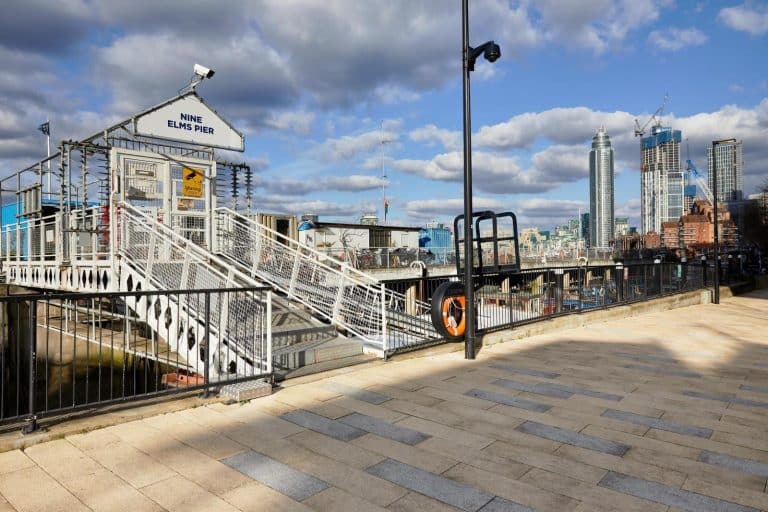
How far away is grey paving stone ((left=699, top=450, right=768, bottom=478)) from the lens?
3.72m

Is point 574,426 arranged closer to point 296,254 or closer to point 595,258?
point 296,254

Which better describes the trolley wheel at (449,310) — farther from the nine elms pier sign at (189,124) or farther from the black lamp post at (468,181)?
the nine elms pier sign at (189,124)

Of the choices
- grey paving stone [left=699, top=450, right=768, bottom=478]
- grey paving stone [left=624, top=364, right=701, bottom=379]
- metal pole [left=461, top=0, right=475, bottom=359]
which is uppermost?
metal pole [left=461, top=0, right=475, bottom=359]

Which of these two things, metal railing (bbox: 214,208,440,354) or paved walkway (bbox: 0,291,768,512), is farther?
metal railing (bbox: 214,208,440,354)

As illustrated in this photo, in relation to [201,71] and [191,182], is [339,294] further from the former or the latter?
[201,71]

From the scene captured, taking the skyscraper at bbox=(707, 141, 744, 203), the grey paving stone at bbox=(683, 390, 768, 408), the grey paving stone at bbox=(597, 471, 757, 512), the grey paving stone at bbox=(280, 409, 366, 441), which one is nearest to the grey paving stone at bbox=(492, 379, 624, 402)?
the grey paving stone at bbox=(683, 390, 768, 408)

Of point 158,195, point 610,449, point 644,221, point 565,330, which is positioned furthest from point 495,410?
point 644,221

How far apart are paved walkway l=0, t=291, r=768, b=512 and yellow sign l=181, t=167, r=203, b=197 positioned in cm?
814

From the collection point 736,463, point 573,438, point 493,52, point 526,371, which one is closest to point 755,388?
point 526,371

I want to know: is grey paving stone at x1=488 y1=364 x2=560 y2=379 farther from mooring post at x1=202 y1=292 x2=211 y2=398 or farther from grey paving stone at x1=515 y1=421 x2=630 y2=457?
mooring post at x1=202 y1=292 x2=211 y2=398

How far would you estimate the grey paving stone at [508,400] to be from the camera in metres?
5.31

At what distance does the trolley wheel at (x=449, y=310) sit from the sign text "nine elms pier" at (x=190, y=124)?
849cm

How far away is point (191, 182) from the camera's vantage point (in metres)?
12.5

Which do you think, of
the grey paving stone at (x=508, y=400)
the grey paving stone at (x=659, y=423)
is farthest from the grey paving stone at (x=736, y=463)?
the grey paving stone at (x=508, y=400)
